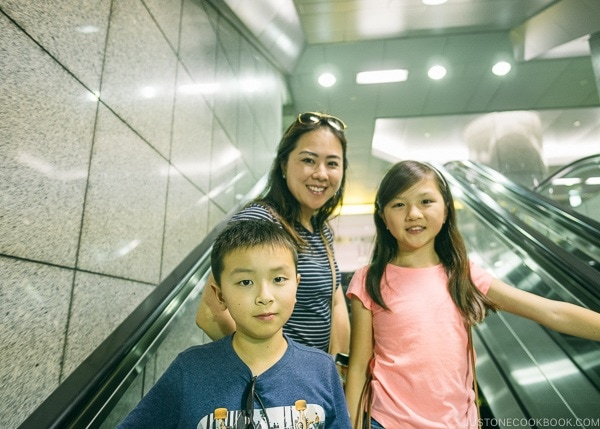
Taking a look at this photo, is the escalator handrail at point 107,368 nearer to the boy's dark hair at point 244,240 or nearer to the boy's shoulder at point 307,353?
the boy's dark hair at point 244,240

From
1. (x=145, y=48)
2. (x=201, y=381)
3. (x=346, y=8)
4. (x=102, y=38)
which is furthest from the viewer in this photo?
(x=346, y=8)

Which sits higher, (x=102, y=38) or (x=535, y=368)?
(x=102, y=38)

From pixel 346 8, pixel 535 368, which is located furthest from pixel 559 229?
pixel 346 8

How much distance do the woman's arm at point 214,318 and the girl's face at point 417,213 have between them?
930 millimetres

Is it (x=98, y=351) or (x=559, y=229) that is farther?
(x=559, y=229)

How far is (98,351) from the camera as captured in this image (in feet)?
4.04

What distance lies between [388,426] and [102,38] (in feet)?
7.73

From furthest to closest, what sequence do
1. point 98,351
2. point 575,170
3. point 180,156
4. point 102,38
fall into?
point 575,170 → point 180,156 → point 102,38 → point 98,351

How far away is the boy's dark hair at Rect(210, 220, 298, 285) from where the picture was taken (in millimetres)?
1258

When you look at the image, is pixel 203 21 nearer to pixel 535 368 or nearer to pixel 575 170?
pixel 535 368

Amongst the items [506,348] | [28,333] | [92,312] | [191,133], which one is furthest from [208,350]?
[506,348]

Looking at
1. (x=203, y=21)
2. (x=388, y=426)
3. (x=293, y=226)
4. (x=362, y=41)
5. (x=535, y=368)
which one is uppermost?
(x=362, y=41)

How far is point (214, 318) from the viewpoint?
1.31 m

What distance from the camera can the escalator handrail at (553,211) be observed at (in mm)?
2227
